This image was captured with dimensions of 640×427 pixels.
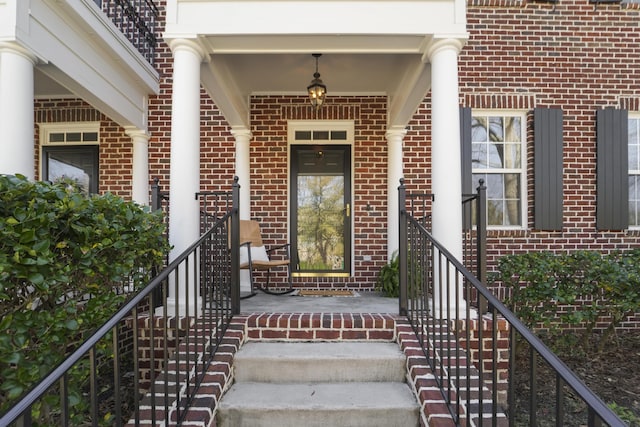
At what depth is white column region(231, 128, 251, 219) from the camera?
16.3 ft

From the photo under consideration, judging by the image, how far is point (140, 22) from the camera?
461cm

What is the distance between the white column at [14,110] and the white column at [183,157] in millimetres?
929

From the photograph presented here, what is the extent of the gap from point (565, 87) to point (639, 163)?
4.46 feet

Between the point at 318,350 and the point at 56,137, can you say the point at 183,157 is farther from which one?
the point at 56,137

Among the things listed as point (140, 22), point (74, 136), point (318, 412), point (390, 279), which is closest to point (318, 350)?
point (318, 412)

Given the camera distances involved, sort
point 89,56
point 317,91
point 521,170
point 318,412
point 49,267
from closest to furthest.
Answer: point 49,267
point 318,412
point 89,56
point 317,91
point 521,170

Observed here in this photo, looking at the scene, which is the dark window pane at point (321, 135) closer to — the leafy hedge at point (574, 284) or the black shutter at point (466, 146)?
the black shutter at point (466, 146)

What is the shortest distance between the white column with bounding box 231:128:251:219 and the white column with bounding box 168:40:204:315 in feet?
6.06

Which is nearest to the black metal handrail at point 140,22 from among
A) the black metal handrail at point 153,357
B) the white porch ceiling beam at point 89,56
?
the white porch ceiling beam at point 89,56

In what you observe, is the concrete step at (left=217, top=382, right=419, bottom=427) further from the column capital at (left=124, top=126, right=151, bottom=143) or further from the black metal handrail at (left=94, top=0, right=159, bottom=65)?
the black metal handrail at (left=94, top=0, right=159, bottom=65)

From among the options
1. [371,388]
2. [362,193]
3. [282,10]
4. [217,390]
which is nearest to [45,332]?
[217,390]

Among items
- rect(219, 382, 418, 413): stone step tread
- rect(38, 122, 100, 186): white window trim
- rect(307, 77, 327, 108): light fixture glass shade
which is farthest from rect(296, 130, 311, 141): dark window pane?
rect(219, 382, 418, 413): stone step tread

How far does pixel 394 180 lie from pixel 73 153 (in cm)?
400

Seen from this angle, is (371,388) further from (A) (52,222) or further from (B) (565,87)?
(B) (565,87)
